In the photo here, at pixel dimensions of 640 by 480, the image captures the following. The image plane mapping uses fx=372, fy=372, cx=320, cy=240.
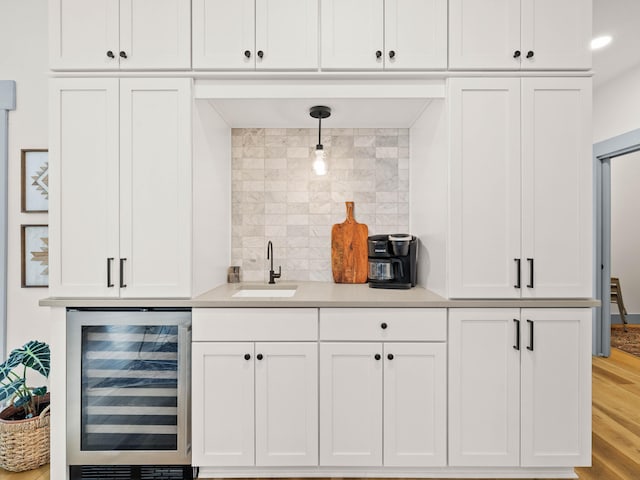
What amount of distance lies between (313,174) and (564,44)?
1.52 m

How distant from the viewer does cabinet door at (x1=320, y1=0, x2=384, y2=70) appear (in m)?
1.85

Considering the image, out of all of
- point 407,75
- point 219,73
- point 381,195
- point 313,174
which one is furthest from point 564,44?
point 219,73

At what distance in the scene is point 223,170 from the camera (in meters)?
2.38

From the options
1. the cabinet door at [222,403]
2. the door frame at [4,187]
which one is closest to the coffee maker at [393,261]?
the cabinet door at [222,403]

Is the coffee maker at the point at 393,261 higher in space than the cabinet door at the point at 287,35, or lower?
lower

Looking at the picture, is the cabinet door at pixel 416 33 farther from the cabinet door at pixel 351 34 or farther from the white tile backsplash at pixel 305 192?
the white tile backsplash at pixel 305 192

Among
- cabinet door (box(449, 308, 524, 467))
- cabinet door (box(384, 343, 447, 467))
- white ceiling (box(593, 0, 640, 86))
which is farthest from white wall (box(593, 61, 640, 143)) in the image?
cabinet door (box(384, 343, 447, 467))

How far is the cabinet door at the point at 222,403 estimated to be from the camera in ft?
5.98

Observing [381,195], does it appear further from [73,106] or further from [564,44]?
[73,106]

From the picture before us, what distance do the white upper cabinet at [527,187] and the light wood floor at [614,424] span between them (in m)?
1.01

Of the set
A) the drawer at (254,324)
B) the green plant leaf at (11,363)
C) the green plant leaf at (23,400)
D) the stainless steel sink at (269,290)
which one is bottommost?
the green plant leaf at (23,400)

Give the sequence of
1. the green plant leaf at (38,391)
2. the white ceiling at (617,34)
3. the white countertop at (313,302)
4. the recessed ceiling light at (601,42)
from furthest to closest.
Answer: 1. the recessed ceiling light at (601,42)
2. the white ceiling at (617,34)
3. the green plant leaf at (38,391)
4. the white countertop at (313,302)

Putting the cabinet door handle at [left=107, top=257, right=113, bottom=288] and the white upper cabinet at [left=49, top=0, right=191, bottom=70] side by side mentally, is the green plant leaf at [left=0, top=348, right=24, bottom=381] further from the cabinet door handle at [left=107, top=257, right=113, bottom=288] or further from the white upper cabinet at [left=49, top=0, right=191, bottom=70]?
the white upper cabinet at [left=49, top=0, right=191, bottom=70]

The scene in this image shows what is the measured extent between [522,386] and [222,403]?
1474mm
